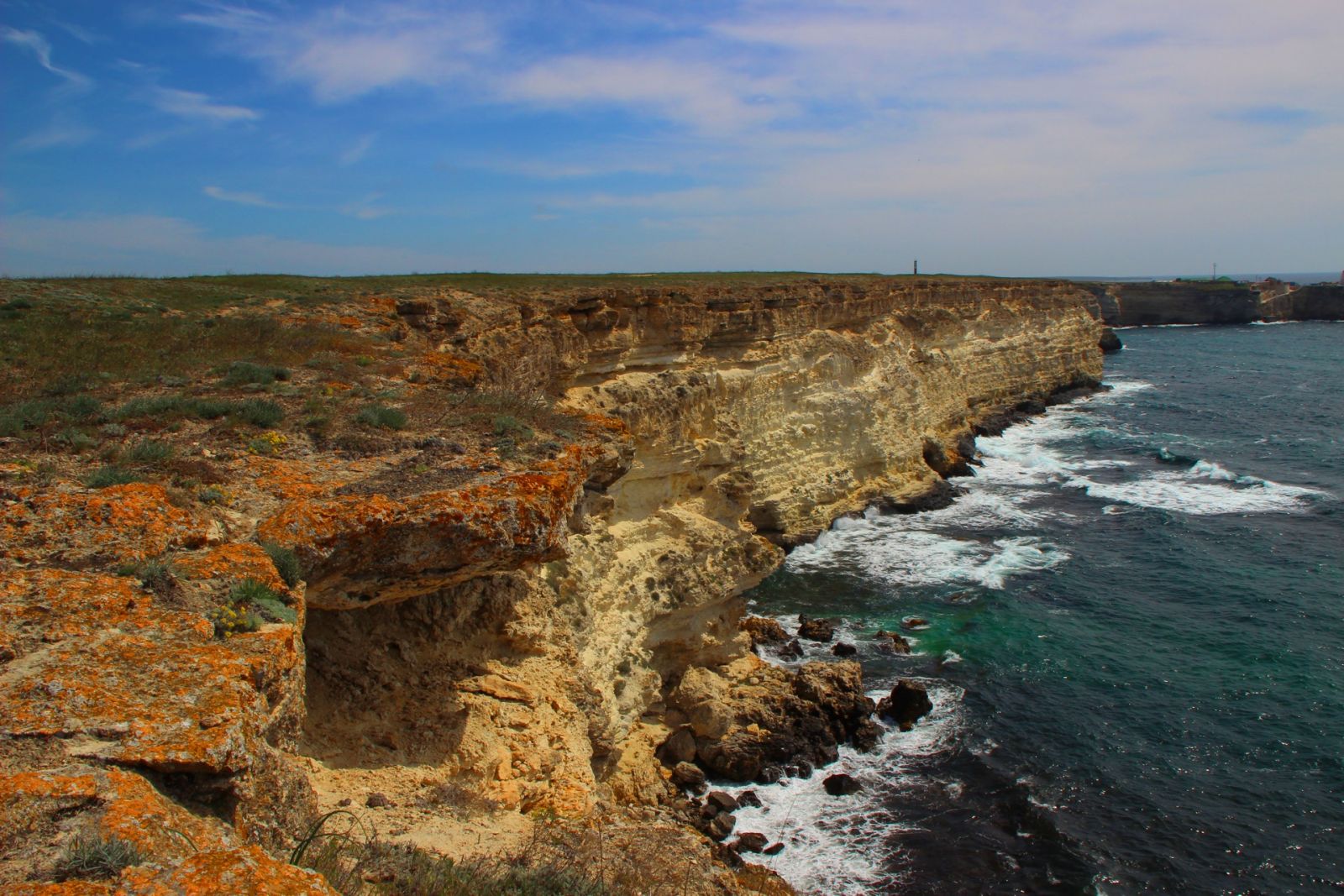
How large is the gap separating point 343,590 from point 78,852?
14.0 feet

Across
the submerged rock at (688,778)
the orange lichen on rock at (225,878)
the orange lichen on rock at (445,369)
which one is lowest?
the submerged rock at (688,778)

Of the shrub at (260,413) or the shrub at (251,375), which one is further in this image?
the shrub at (251,375)

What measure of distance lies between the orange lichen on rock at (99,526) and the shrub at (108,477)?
15 centimetres

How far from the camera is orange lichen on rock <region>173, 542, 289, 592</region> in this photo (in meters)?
6.16

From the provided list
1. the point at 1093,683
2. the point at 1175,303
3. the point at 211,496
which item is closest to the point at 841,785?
the point at 1093,683

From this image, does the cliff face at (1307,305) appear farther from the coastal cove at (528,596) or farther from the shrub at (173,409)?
the shrub at (173,409)

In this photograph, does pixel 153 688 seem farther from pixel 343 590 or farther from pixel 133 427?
pixel 133 427

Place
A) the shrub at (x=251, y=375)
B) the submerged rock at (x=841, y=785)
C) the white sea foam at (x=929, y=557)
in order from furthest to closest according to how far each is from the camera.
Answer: the white sea foam at (x=929, y=557) → the submerged rock at (x=841, y=785) → the shrub at (x=251, y=375)

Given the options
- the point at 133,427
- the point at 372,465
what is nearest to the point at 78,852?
the point at 372,465

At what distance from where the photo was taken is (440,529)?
756cm

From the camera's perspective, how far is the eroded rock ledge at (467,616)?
466 cm

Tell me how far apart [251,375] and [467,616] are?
4.72 m

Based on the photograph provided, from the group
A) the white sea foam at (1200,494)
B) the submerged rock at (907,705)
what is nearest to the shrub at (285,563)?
the submerged rock at (907,705)

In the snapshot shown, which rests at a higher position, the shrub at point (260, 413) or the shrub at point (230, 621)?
the shrub at point (260, 413)
